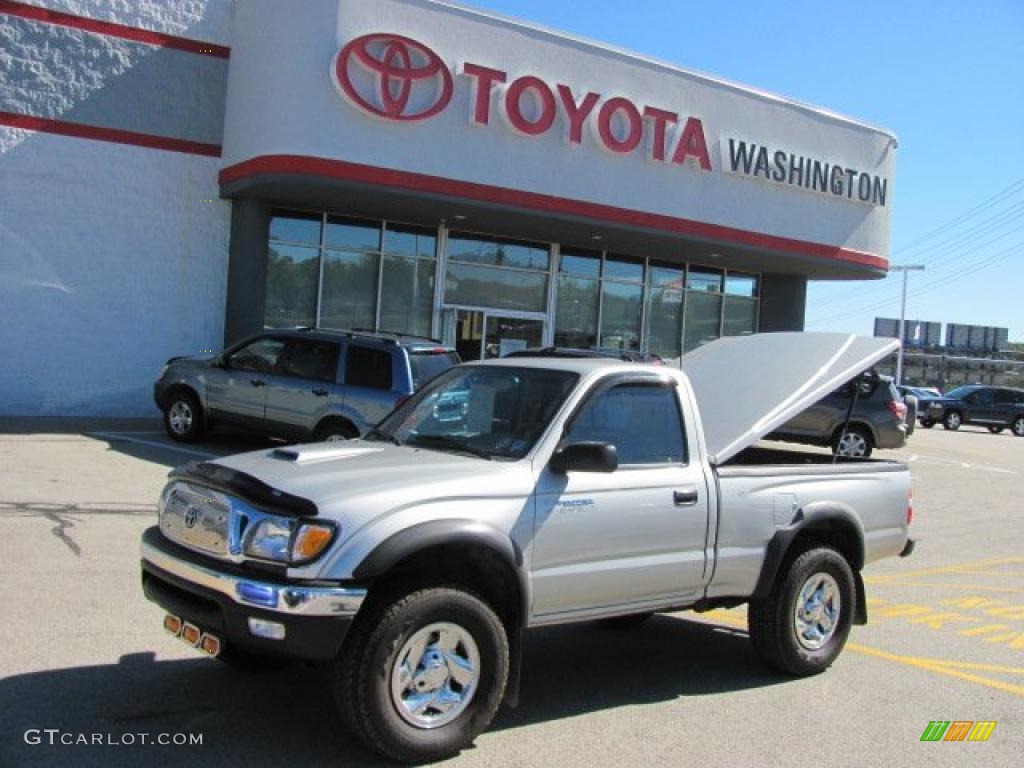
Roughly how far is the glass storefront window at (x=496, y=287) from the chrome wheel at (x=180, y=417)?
717cm

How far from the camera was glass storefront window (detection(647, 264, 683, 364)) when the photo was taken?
2264 centimetres

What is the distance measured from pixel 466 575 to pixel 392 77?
506 inches

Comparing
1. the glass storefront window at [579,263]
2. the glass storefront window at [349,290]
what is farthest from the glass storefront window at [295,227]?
the glass storefront window at [579,263]

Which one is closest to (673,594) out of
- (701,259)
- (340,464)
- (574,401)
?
(574,401)

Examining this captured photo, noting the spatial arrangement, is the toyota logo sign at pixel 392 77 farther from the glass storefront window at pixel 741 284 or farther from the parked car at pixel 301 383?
the glass storefront window at pixel 741 284

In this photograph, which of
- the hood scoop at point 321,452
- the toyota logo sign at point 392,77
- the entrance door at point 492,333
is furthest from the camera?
the entrance door at point 492,333

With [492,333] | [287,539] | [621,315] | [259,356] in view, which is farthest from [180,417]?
[621,315]

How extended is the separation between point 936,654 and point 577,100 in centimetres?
1352

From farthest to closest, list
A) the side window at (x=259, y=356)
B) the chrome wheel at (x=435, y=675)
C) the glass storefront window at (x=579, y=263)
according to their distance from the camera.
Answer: the glass storefront window at (x=579, y=263) < the side window at (x=259, y=356) < the chrome wheel at (x=435, y=675)

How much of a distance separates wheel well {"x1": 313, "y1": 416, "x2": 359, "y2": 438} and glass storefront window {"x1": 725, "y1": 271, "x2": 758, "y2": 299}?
559 inches

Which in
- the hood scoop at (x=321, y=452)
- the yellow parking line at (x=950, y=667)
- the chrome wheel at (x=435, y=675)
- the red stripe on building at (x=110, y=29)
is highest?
the red stripe on building at (x=110, y=29)

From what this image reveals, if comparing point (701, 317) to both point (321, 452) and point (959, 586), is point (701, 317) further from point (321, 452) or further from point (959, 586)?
point (321, 452)

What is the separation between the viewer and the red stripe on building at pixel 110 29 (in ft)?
51.6

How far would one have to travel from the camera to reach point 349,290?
18562mm
